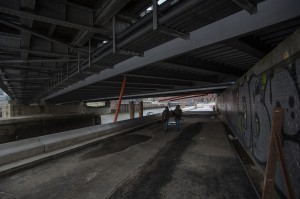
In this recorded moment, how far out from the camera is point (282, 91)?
12.6ft

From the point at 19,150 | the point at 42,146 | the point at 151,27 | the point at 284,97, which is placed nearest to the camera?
the point at 284,97

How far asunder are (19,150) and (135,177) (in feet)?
15.5

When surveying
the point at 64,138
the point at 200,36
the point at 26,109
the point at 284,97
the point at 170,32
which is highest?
the point at 200,36

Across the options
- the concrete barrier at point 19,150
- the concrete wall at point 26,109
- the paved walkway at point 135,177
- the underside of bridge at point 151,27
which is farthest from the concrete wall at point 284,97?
the concrete wall at point 26,109

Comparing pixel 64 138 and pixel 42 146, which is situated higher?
pixel 64 138

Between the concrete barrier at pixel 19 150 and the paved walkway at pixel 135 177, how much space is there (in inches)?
37.7

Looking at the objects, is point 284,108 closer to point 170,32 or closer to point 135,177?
point 170,32

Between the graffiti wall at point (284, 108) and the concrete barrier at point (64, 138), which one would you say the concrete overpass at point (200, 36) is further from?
→ the concrete barrier at point (64, 138)

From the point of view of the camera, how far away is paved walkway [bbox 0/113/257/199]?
4406mm

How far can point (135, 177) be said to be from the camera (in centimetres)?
529

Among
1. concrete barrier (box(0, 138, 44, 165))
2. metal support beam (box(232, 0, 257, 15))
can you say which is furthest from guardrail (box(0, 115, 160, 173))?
metal support beam (box(232, 0, 257, 15))

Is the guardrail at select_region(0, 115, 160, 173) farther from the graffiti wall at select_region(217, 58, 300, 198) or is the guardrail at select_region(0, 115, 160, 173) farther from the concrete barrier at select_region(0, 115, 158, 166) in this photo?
the graffiti wall at select_region(217, 58, 300, 198)

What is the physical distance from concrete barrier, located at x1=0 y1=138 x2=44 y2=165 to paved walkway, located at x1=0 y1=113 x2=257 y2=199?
0.96 meters

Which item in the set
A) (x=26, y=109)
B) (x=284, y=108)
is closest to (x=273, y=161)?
(x=284, y=108)
